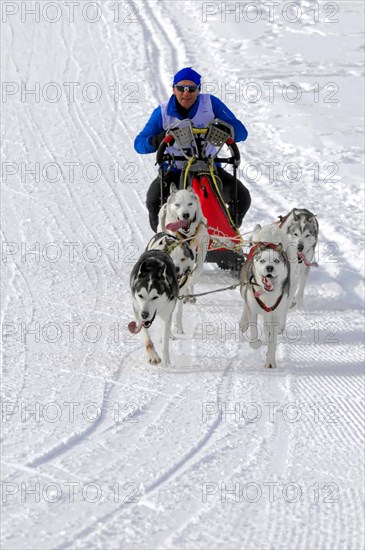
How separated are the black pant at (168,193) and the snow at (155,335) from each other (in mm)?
667

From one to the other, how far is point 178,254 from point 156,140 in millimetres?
1229

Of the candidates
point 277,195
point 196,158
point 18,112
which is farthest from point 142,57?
point 196,158

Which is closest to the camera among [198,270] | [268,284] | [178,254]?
[268,284]

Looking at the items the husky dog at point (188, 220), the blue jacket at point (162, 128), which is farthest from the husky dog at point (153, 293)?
the blue jacket at point (162, 128)

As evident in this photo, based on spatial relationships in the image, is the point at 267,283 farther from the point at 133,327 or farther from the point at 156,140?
the point at 156,140

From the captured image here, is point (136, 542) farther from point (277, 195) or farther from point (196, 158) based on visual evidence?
point (277, 195)

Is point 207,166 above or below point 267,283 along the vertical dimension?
above

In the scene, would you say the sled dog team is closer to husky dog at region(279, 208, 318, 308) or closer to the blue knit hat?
husky dog at region(279, 208, 318, 308)

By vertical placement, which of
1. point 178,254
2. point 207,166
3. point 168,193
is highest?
point 207,166

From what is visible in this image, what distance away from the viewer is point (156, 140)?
26.3 ft

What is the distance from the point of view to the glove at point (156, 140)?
7.98m

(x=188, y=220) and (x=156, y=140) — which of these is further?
(x=156, y=140)

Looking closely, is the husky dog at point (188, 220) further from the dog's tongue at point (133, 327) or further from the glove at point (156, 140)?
the dog's tongue at point (133, 327)

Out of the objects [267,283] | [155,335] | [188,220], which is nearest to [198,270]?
[188,220]
